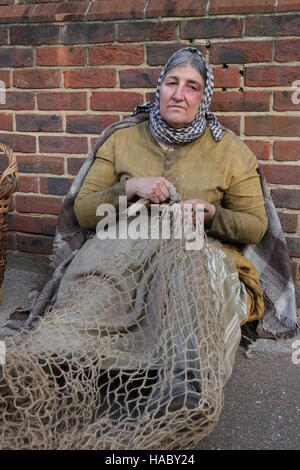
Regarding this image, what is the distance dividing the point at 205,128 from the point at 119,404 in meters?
1.30

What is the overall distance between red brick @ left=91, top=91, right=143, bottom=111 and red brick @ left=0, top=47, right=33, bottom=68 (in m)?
0.42

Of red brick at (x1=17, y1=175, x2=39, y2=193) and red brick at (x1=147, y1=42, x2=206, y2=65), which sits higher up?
red brick at (x1=147, y1=42, x2=206, y2=65)

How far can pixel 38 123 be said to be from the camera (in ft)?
10.1

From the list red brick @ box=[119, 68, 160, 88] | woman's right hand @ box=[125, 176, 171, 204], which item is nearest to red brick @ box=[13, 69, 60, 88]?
red brick @ box=[119, 68, 160, 88]

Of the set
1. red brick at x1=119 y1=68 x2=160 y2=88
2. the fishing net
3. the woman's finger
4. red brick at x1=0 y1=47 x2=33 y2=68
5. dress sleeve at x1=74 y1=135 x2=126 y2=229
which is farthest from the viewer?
red brick at x1=0 y1=47 x2=33 y2=68

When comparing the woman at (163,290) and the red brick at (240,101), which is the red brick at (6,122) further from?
the red brick at (240,101)

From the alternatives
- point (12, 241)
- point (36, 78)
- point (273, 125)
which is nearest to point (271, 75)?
point (273, 125)

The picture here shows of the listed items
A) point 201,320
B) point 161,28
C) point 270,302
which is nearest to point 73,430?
point 201,320

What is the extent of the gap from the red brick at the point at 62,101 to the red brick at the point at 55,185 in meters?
0.38

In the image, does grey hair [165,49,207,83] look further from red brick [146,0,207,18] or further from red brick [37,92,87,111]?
red brick [37,92,87,111]

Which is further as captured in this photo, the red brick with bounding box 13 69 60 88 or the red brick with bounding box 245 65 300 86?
the red brick with bounding box 13 69 60 88

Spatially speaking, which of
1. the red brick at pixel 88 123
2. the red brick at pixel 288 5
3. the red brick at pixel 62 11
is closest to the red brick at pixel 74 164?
the red brick at pixel 88 123

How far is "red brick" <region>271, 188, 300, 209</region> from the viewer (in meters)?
2.74

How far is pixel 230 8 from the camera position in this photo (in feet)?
8.60
